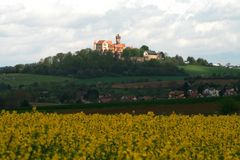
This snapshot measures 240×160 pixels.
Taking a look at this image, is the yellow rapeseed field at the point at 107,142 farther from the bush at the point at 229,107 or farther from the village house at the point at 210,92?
the village house at the point at 210,92

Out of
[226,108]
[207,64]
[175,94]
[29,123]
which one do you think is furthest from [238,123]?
[207,64]

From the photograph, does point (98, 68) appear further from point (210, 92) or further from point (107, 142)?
point (107, 142)

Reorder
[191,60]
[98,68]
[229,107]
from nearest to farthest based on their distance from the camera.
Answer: [229,107] → [98,68] → [191,60]

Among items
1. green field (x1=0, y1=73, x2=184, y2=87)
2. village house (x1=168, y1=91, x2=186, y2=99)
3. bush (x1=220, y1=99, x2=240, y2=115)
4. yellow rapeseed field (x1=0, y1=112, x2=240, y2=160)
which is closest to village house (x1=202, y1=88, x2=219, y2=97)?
village house (x1=168, y1=91, x2=186, y2=99)

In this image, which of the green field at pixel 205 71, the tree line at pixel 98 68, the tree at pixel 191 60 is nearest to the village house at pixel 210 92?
the tree line at pixel 98 68

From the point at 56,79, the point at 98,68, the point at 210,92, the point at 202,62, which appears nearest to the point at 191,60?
the point at 202,62

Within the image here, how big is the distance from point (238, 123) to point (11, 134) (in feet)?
46.0

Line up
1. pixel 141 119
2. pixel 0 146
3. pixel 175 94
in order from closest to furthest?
pixel 0 146 → pixel 141 119 → pixel 175 94

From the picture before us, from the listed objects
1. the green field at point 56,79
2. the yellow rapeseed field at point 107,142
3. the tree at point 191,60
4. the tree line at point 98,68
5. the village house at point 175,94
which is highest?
the tree at point 191,60

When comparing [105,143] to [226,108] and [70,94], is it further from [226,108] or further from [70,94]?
[70,94]

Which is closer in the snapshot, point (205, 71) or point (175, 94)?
point (175, 94)

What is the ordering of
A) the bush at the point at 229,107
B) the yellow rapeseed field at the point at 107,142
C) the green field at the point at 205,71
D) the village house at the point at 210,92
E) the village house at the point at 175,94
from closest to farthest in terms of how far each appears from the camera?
1. the yellow rapeseed field at the point at 107,142
2. the bush at the point at 229,107
3. the village house at the point at 175,94
4. the village house at the point at 210,92
5. the green field at the point at 205,71

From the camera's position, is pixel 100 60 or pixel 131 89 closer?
pixel 131 89

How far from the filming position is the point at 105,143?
58.7ft
